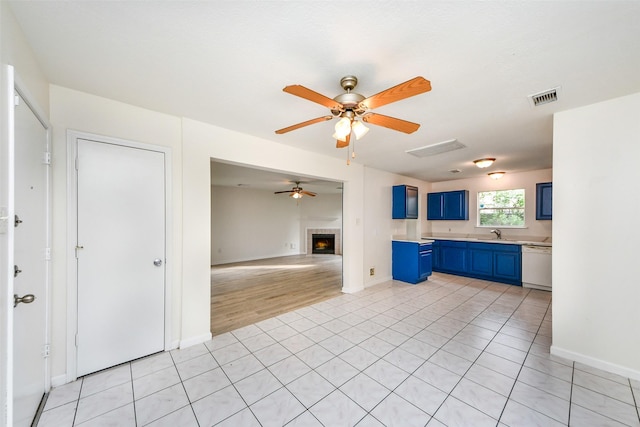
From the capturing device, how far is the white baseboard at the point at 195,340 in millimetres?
2467

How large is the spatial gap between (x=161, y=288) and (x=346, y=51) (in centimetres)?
263

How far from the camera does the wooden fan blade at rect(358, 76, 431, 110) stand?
4.34 ft

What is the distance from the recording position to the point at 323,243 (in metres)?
9.54

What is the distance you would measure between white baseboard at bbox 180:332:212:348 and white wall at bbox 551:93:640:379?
3575 millimetres

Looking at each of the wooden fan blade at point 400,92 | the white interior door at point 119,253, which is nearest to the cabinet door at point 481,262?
the wooden fan blade at point 400,92

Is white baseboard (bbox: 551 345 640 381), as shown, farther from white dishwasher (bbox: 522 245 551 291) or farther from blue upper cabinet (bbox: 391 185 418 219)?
blue upper cabinet (bbox: 391 185 418 219)

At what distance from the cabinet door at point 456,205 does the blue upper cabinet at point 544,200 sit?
51.4 inches

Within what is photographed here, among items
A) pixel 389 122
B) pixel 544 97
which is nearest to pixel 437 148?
pixel 544 97

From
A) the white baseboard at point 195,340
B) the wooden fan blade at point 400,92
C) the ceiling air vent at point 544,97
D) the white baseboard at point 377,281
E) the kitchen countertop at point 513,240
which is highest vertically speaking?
the ceiling air vent at point 544,97

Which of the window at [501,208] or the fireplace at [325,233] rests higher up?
the window at [501,208]

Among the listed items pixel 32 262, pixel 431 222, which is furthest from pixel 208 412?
pixel 431 222

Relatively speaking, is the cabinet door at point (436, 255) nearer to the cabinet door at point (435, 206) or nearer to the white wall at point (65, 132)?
the cabinet door at point (435, 206)

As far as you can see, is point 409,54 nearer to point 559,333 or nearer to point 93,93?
point 93,93

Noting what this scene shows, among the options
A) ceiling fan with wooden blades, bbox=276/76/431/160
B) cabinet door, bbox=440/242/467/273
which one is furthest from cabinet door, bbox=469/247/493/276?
ceiling fan with wooden blades, bbox=276/76/431/160
